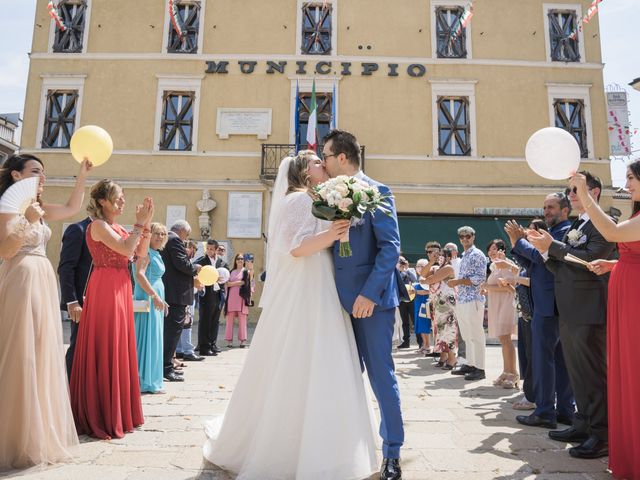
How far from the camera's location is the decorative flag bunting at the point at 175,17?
15.7 m

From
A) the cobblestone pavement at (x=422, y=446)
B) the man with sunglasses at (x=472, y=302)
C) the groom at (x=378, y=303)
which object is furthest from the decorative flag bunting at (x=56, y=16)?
the groom at (x=378, y=303)

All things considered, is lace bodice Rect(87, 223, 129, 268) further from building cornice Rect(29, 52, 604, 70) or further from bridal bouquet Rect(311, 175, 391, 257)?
building cornice Rect(29, 52, 604, 70)

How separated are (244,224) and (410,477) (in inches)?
527

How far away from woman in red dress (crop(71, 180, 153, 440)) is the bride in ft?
3.01

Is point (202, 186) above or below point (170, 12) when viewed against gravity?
below

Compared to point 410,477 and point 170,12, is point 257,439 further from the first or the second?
point 170,12

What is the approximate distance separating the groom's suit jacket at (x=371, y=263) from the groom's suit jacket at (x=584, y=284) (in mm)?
1347

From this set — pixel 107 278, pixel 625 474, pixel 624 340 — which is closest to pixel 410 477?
pixel 625 474

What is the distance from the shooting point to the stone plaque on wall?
15953 mm

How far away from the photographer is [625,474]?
2719mm

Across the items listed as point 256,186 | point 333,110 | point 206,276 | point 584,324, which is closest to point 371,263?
point 584,324

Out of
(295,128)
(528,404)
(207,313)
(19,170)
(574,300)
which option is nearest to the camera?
(19,170)

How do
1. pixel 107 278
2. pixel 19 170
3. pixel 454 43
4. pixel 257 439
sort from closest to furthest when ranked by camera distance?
1. pixel 257 439
2. pixel 19 170
3. pixel 107 278
4. pixel 454 43

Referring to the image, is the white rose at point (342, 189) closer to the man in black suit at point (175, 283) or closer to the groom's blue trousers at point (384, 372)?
the groom's blue trousers at point (384, 372)
